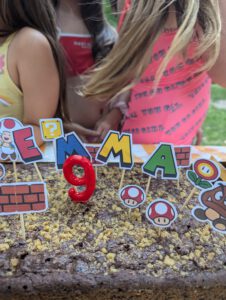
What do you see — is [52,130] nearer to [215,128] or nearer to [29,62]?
[29,62]

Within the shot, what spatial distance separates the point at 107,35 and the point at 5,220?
2.34ft

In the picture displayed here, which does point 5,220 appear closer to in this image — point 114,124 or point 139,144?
point 139,144

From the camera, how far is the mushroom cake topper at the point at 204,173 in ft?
2.61

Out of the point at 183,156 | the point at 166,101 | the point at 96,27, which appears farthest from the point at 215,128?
the point at 183,156

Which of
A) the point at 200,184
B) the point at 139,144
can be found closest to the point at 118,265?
the point at 200,184

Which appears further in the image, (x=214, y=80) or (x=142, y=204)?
(x=214, y=80)

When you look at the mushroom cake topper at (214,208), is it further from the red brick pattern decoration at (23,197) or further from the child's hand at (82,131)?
the child's hand at (82,131)

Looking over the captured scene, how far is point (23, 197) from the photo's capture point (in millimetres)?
742

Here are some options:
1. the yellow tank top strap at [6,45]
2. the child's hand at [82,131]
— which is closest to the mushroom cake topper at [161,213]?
the child's hand at [82,131]

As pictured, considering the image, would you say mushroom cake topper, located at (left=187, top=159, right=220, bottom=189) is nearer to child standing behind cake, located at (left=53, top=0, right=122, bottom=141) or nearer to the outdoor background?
child standing behind cake, located at (left=53, top=0, right=122, bottom=141)

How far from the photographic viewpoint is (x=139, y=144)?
1113mm

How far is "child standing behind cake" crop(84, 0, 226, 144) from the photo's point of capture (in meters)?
0.95

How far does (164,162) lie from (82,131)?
0.41m

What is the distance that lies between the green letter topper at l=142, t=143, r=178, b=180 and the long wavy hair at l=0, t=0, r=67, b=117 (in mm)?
407
